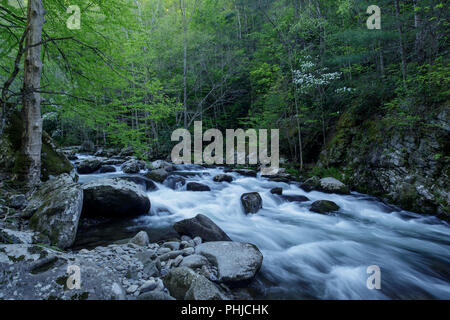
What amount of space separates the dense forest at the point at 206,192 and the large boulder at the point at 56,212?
0.06 feet

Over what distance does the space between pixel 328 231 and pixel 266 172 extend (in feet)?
20.7

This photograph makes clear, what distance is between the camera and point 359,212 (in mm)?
6320

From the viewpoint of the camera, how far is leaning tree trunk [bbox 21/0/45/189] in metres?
3.39

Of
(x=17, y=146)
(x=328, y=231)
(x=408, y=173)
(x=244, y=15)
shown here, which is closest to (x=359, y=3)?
(x=408, y=173)

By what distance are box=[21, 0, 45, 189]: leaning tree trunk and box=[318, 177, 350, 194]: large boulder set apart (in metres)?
8.73

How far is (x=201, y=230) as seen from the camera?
161 inches

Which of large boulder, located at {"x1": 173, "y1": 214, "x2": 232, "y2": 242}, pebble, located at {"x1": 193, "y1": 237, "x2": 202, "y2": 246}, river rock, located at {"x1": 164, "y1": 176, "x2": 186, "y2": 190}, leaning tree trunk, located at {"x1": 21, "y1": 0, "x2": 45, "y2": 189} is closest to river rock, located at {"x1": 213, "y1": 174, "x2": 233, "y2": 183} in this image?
river rock, located at {"x1": 164, "y1": 176, "x2": 186, "y2": 190}

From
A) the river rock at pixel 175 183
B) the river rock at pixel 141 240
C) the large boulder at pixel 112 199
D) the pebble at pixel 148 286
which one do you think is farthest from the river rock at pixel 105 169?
the pebble at pixel 148 286

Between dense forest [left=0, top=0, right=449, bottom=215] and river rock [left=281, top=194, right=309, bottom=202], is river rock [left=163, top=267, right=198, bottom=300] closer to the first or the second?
dense forest [left=0, top=0, right=449, bottom=215]

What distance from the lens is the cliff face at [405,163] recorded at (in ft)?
18.4

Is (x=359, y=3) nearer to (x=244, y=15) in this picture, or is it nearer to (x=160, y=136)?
(x=160, y=136)

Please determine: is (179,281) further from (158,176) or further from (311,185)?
(311,185)

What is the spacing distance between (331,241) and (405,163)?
4061 mm

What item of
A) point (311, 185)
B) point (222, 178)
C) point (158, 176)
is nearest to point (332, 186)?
point (311, 185)
